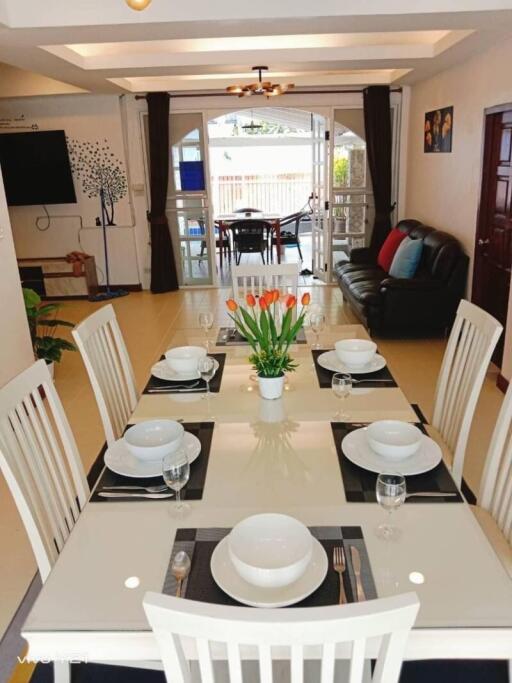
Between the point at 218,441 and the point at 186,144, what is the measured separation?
237 inches

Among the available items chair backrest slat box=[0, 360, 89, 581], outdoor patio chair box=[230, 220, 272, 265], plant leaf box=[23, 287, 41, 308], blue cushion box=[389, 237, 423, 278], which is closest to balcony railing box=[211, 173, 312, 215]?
outdoor patio chair box=[230, 220, 272, 265]

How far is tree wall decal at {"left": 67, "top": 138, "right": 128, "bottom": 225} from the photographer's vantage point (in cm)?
696

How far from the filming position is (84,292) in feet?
23.2

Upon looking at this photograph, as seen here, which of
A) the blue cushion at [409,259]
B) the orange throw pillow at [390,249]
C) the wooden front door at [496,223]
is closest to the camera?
the wooden front door at [496,223]

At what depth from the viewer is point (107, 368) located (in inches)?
92.0

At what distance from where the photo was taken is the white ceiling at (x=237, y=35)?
10.5ft

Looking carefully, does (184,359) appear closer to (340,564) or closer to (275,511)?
(275,511)

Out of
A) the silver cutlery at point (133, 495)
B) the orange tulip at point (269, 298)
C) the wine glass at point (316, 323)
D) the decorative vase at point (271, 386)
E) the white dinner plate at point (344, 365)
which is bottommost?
the silver cutlery at point (133, 495)

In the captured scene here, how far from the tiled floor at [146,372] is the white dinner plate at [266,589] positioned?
1.34m

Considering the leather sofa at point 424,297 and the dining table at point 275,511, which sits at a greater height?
the dining table at point 275,511

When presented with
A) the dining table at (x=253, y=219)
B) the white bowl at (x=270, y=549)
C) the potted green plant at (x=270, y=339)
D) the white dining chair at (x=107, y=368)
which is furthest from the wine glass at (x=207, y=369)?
the dining table at (x=253, y=219)

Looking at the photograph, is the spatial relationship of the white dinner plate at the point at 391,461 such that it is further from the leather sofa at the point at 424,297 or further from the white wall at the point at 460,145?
the leather sofa at the point at 424,297

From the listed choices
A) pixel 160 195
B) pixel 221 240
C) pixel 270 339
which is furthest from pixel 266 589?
pixel 221 240

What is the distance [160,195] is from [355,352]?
5.38 metres
